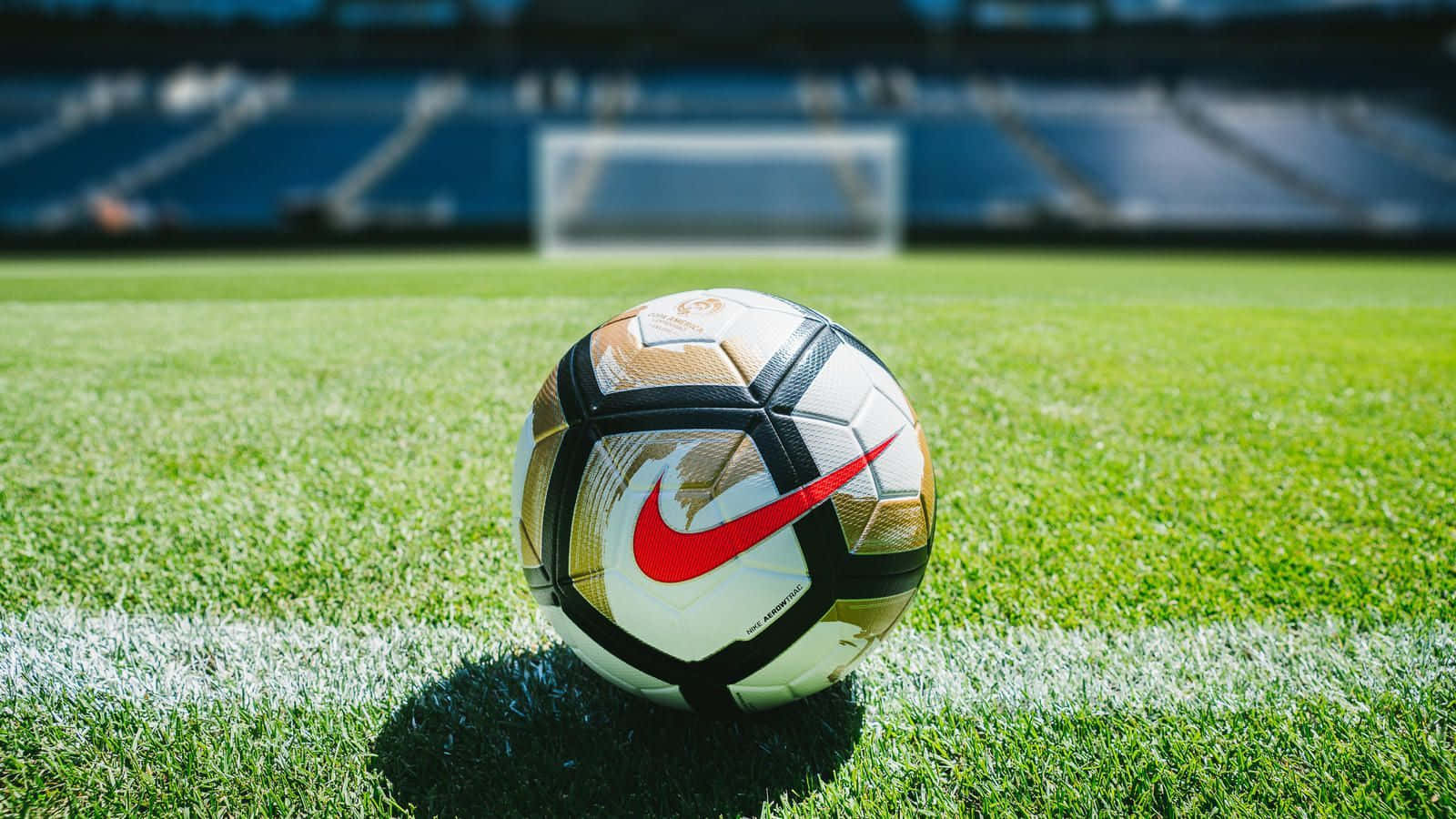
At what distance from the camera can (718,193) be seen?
21984 mm

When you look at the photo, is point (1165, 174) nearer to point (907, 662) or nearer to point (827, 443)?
point (907, 662)

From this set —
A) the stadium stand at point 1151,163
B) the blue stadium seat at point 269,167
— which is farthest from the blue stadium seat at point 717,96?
the blue stadium seat at point 269,167

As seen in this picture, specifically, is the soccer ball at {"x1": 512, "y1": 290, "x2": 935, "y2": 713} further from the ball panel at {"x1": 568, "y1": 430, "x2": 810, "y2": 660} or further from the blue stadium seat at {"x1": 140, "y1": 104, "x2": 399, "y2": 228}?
the blue stadium seat at {"x1": 140, "y1": 104, "x2": 399, "y2": 228}

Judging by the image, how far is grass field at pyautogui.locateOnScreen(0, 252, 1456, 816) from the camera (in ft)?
4.21

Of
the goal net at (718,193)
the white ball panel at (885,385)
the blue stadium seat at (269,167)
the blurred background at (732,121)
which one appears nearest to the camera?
the white ball panel at (885,385)

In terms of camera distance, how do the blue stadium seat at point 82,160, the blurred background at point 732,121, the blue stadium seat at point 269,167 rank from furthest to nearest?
the blue stadium seat at point 269,167
the blue stadium seat at point 82,160
the blurred background at point 732,121

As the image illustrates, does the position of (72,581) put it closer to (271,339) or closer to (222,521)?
(222,521)

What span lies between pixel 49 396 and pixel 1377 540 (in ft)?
14.6

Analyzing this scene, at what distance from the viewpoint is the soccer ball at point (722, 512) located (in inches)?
50.1

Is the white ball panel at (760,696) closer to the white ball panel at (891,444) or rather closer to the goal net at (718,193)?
the white ball panel at (891,444)

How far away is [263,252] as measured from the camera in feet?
54.2

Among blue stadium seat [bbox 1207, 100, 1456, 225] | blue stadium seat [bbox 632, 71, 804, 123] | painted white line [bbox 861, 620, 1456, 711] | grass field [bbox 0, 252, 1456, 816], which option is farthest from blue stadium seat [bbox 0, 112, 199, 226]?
blue stadium seat [bbox 1207, 100, 1456, 225]

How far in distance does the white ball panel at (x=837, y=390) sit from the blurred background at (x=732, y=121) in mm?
17467

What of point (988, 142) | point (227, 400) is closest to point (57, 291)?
point (227, 400)
